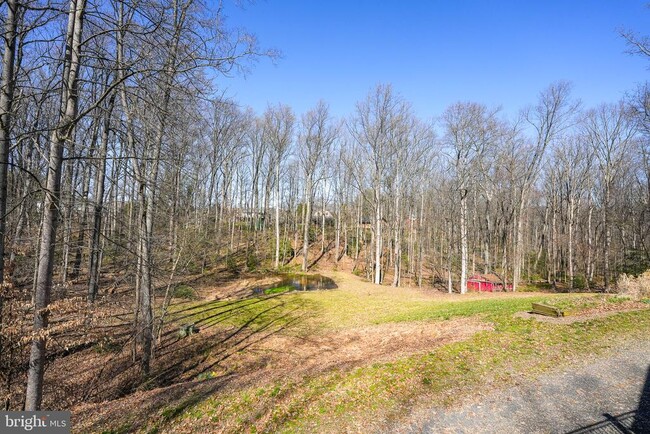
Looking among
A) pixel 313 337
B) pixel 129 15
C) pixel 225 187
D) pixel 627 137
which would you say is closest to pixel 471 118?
pixel 627 137

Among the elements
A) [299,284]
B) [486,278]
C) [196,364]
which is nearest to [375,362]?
[196,364]

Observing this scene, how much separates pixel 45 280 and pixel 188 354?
6.95 metres

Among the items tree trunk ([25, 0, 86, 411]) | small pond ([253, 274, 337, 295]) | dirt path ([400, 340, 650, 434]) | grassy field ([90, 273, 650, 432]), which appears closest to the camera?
tree trunk ([25, 0, 86, 411])

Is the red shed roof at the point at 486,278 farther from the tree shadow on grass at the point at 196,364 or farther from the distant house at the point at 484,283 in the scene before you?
the tree shadow on grass at the point at 196,364

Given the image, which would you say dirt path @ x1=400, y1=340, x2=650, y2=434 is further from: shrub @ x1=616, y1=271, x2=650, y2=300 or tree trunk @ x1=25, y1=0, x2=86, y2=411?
shrub @ x1=616, y1=271, x2=650, y2=300

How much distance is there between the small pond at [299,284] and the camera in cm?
2070

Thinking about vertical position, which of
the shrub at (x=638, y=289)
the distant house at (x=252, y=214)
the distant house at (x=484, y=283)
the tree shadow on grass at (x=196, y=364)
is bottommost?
the tree shadow on grass at (x=196, y=364)

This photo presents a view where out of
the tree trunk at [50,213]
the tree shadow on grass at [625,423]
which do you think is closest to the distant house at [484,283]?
the tree shadow on grass at [625,423]

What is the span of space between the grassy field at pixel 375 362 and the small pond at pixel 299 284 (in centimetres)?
704

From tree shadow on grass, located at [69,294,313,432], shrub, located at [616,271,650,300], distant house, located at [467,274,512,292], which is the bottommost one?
tree shadow on grass, located at [69,294,313,432]

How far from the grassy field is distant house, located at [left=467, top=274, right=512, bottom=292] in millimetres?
12627

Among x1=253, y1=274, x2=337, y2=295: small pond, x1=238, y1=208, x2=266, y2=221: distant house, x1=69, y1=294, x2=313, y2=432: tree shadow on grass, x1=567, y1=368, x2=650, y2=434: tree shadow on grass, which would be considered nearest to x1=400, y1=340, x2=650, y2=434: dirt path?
x1=567, y1=368, x2=650, y2=434: tree shadow on grass

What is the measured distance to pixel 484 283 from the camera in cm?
2389

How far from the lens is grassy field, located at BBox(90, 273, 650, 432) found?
5.50 m
